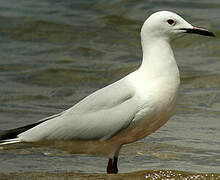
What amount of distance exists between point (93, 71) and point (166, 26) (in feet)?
17.6

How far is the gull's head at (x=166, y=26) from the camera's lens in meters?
6.10

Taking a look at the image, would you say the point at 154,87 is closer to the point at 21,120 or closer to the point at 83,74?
the point at 21,120

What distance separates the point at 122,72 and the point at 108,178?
18.3 feet

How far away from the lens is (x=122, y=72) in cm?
1130

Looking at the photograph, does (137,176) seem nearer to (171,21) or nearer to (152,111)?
(152,111)

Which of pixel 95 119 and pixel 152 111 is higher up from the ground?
pixel 152 111

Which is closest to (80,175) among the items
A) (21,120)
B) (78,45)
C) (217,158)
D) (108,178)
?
(108,178)

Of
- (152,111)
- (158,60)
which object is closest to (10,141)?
(152,111)

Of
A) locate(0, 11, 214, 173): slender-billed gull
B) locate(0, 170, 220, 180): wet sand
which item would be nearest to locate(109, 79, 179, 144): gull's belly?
locate(0, 11, 214, 173): slender-billed gull

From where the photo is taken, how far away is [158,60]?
6.04m

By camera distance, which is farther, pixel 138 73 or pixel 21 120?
pixel 21 120

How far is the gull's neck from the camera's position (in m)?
5.96

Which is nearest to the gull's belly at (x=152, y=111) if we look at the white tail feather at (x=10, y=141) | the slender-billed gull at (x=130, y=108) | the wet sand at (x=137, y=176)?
the slender-billed gull at (x=130, y=108)

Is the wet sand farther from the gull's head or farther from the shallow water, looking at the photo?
the gull's head
